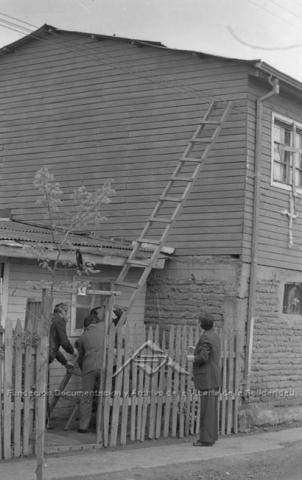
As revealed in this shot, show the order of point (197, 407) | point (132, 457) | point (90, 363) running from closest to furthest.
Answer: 1. point (132, 457)
2. point (90, 363)
3. point (197, 407)

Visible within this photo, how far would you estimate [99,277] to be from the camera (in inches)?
462

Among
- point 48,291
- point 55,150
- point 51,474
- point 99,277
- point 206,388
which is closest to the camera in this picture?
point 48,291

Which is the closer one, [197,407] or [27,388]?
[27,388]

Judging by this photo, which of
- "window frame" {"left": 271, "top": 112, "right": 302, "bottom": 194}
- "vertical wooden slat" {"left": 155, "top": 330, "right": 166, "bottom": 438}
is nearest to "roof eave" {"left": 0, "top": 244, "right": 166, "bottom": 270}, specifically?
"vertical wooden slat" {"left": 155, "top": 330, "right": 166, "bottom": 438}

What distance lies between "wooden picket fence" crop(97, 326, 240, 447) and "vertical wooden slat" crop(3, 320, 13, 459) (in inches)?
57.7

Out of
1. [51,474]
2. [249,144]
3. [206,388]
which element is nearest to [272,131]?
[249,144]

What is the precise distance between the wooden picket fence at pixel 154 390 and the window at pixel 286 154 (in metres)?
3.39

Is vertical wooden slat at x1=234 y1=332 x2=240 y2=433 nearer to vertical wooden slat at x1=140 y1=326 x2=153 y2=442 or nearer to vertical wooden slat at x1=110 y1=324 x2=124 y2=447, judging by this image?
vertical wooden slat at x1=140 y1=326 x2=153 y2=442

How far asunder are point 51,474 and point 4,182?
28.5ft

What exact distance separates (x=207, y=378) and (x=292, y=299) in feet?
12.5

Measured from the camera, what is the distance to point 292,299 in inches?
503

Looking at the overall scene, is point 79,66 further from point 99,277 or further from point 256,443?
point 256,443

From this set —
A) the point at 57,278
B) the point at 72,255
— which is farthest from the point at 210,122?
the point at 57,278

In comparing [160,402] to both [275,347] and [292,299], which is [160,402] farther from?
[292,299]
